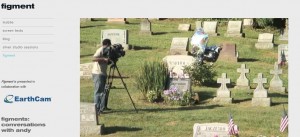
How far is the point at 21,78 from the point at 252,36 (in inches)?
344

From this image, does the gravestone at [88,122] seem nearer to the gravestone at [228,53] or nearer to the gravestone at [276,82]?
the gravestone at [276,82]

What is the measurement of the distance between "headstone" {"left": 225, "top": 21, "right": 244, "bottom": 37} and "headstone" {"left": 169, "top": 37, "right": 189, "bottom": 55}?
186cm

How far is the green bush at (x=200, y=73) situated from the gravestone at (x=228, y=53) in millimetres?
2104

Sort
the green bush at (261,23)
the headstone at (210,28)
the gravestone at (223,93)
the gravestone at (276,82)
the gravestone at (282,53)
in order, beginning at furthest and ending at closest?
the headstone at (210,28)
the green bush at (261,23)
the gravestone at (282,53)
the gravestone at (276,82)
the gravestone at (223,93)

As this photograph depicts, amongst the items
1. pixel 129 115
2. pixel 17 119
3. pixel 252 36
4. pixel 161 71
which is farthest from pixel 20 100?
pixel 252 36

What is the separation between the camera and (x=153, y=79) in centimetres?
1152

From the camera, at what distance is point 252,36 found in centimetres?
1675

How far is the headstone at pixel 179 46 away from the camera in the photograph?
1505 centimetres

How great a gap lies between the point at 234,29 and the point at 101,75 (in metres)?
6.77

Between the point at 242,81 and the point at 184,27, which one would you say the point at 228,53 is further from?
the point at 242,81

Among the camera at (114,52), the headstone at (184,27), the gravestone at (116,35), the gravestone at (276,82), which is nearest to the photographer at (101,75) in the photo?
the camera at (114,52)

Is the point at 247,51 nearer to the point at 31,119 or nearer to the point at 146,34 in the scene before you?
the point at 146,34

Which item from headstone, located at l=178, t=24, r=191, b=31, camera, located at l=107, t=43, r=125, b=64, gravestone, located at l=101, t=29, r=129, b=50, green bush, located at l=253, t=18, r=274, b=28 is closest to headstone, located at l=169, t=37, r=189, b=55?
headstone, located at l=178, t=24, r=191, b=31

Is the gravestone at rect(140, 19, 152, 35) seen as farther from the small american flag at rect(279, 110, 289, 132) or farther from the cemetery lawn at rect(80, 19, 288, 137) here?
the small american flag at rect(279, 110, 289, 132)
